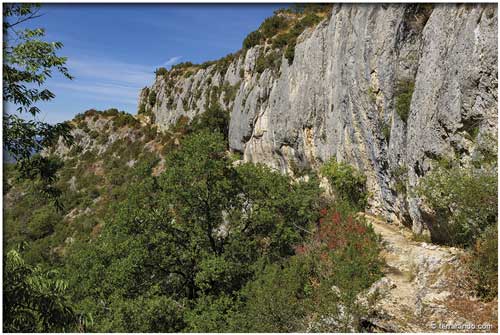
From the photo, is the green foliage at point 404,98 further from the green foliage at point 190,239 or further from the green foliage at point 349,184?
the green foliage at point 190,239

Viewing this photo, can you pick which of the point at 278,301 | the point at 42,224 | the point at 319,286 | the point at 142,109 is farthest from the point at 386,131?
the point at 142,109

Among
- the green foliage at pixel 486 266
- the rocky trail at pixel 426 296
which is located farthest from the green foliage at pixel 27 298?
the green foliage at pixel 486 266

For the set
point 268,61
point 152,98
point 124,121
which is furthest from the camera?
point 152,98

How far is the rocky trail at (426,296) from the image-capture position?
7.73 m

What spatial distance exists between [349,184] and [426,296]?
9.41 meters

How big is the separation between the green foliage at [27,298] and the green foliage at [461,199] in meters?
9.14

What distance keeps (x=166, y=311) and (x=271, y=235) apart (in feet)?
16.2

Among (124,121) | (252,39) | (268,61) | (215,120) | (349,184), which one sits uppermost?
(252,39)

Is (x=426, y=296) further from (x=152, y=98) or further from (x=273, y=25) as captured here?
(x=152, y=98)

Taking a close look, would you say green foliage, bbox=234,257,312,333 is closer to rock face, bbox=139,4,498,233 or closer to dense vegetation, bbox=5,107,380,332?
dense vegetation, bbox=5,107,380,332

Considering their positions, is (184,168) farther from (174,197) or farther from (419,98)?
(419,98)

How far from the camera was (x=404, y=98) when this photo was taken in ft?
44.8

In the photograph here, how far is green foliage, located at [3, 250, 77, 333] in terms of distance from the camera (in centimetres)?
514

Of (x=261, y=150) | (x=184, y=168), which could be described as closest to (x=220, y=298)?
(x=184, y=168)
